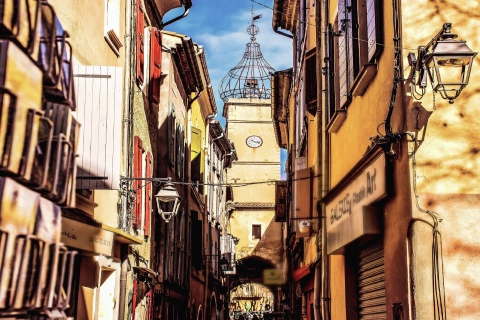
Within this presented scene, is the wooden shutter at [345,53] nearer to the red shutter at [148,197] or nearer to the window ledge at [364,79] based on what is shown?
the window ledge at [364,79]

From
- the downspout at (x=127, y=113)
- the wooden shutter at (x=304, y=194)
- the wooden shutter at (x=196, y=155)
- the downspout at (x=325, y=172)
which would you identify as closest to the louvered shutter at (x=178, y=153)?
the wooden shutter at (x=196, y=155)

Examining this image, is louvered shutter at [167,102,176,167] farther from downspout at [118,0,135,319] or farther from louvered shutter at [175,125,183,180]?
downspout at [118,0,135,319]

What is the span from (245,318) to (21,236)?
4739 cm

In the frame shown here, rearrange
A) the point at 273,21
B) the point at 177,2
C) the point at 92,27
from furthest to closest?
the point at 273,21, the point at 177,2, the point at 92,27

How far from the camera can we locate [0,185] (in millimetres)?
3461

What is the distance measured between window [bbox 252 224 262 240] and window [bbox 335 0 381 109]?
131ft

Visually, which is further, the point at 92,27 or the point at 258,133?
the point at 258,133

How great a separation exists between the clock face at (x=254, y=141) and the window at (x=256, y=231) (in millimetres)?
6523

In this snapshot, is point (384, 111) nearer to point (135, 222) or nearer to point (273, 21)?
point (135, 222)

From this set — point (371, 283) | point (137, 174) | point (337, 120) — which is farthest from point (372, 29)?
point (137, 174)

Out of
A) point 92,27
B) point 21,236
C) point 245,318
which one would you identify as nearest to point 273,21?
point 92,27

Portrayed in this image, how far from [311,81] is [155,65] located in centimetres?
487

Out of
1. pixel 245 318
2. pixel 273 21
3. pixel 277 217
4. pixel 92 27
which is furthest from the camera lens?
pixel 245 318

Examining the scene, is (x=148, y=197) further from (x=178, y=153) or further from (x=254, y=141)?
(x=254, y=141)
